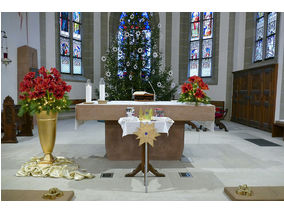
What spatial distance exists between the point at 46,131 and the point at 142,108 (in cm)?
160

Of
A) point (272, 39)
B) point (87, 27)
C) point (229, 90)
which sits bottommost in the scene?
point (229, 90)

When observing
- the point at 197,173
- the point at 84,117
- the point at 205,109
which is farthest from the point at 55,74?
the point at 197,173

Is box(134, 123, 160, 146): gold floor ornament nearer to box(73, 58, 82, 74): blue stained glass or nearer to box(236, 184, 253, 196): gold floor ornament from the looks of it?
box(236, 184, 253, 196): gold floor ornament

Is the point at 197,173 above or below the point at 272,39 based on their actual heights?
below

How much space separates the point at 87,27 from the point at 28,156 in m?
7.78

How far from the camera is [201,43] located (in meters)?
10.6

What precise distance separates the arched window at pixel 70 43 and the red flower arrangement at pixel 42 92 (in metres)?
6.85

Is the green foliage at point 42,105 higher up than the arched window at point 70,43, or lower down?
lower down

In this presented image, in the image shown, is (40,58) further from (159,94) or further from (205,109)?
(205,109)

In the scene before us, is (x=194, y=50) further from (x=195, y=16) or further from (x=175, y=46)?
(x=195, y=16)

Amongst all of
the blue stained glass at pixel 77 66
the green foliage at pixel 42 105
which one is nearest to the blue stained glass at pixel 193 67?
the blue stained glass at pixel 77 66

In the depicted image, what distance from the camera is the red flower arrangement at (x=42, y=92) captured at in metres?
3.38

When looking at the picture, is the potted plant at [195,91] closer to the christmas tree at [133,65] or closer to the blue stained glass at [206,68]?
the christmas tree at [133,65]

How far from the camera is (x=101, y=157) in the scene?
4.30m
